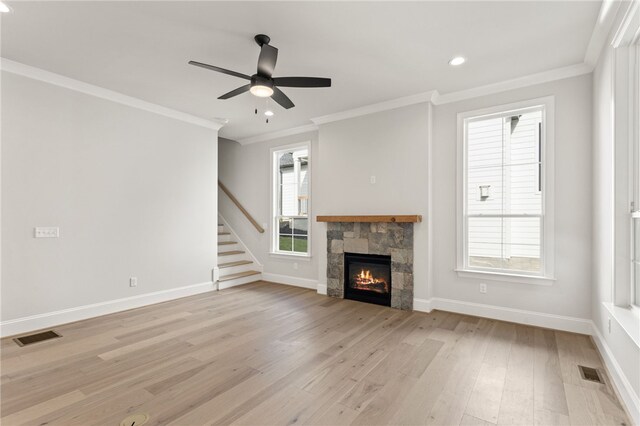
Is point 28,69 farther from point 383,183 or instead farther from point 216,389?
point 383,183

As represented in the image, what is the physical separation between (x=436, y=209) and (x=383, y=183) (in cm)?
81

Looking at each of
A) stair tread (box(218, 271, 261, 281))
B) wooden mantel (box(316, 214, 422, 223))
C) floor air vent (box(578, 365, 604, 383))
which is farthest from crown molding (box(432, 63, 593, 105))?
stair tread (box(218, 271, 261, 281))

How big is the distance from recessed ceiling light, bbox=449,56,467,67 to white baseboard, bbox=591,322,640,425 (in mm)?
2913

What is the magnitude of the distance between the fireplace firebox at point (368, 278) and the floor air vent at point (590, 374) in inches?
86.4

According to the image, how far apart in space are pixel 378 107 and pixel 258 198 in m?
3.01

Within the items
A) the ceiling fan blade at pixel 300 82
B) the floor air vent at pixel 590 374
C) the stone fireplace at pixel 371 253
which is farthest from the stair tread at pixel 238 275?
the floor air vent at pixel 590 374

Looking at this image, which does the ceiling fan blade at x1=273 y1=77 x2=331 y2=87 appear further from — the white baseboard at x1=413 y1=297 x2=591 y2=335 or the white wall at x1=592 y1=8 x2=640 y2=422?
the white baseboard at x1=413 y1=297 x2=591 y2=335

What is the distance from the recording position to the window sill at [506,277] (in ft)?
11.7

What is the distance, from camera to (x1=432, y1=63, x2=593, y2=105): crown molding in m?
3.40

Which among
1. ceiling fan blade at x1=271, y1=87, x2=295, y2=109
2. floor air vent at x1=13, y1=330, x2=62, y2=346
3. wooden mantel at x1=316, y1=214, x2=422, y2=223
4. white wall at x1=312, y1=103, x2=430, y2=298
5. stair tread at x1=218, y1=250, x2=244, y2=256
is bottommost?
floor air vent at x1=13, y1=330, x2=62, y2=346

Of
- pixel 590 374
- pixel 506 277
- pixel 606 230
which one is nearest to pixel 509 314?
pixel 506 277

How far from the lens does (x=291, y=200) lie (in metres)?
5.96

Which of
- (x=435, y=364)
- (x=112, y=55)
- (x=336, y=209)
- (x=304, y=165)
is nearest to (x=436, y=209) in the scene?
(x=336, y=209)

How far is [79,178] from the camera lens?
3855 mm
